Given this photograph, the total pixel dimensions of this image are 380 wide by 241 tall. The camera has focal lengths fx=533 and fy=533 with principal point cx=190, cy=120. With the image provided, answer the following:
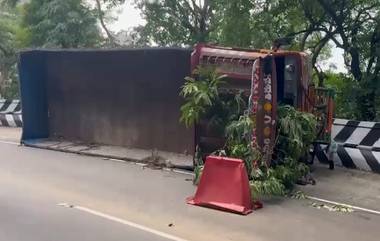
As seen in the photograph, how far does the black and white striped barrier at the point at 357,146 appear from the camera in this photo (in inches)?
385

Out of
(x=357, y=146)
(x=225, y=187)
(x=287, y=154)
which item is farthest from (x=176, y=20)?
(x=225, y=187)

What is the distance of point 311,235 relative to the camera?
6180 mm

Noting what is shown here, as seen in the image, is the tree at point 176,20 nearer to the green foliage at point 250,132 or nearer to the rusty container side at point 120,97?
the rusty container side at point 120,97

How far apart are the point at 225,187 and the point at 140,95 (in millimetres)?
4918

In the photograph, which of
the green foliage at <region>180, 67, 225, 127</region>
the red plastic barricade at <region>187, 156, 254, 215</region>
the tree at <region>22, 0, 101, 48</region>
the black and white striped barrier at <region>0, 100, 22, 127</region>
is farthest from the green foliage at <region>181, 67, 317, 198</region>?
the tree at <region>22, 0, 101, 48</region>

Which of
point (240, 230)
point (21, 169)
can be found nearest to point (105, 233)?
point (240, 230)

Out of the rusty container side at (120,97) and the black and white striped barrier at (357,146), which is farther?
the rusty container side at (120,97)

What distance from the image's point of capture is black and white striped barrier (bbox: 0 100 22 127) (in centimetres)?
1845

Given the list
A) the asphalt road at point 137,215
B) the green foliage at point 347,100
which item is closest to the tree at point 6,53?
the green foliage at point 347,100

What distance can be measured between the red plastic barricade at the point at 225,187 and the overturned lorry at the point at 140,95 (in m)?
0.93

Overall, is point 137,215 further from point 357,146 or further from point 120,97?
point 120,97

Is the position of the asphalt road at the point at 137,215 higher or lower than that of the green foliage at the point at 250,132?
lower

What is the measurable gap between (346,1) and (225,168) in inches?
313

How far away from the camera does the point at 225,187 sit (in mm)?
7438
